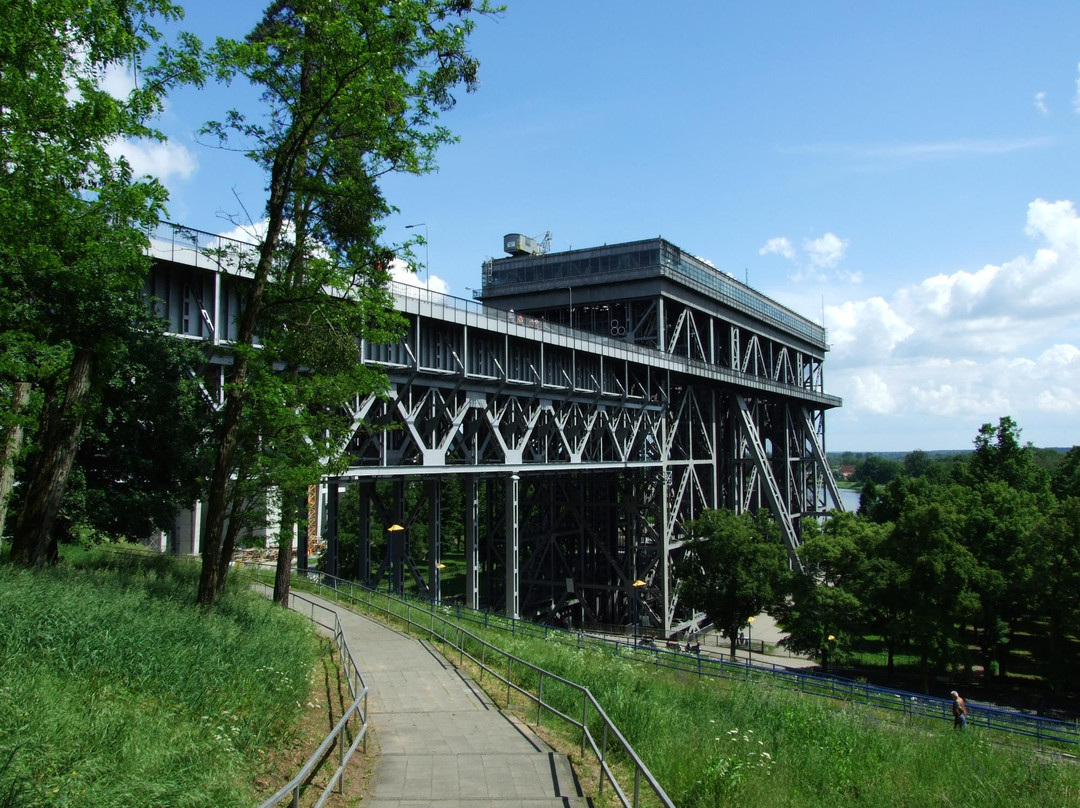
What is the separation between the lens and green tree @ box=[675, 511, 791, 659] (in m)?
34.4

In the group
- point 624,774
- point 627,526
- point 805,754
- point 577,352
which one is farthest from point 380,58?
point 627,526

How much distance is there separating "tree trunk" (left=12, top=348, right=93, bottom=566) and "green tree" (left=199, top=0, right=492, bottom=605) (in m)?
2.85

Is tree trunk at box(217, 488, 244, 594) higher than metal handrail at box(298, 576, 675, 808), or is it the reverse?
tree trunk at box(217, 488, 244, 594)

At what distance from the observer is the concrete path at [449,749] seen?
835 cm

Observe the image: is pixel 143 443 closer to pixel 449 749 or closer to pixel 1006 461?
pixel 449 749

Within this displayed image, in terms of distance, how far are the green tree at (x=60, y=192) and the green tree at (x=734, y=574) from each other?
2747 centimetres

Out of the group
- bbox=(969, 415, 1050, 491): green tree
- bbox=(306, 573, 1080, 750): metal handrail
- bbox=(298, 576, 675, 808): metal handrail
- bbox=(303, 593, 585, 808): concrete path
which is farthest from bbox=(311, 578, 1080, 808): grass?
bbox=(969, 415, 1050, 491): green tree

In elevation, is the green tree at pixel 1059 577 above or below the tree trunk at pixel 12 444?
below

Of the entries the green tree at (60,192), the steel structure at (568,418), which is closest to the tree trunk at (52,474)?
the green tree at (60,192)

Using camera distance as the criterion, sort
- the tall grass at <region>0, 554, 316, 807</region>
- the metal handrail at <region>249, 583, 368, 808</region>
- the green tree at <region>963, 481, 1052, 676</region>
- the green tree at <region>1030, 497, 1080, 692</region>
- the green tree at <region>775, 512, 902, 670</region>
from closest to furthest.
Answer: the metal handrail at <region>249, 583, 368, 808</region> → the tall grass at <region>0, 554, 316, 807</region> → the green tree at <region>1030, 497, 1080, 692</region> → the green tree at <region>963, 481, 1052, 676</region> → the green tree at <region>775, 512, 902, 670</region>

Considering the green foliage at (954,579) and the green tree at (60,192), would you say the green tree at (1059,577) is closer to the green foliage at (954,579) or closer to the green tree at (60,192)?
the green foliage at (954,579)

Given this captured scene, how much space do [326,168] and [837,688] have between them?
58.8 ft

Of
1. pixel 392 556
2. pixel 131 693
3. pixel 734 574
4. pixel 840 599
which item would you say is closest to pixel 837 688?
pixel 840 599

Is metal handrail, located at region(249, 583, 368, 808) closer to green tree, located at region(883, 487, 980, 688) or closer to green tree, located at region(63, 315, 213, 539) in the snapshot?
green tree, located at region(63, 315, 213, 539)
